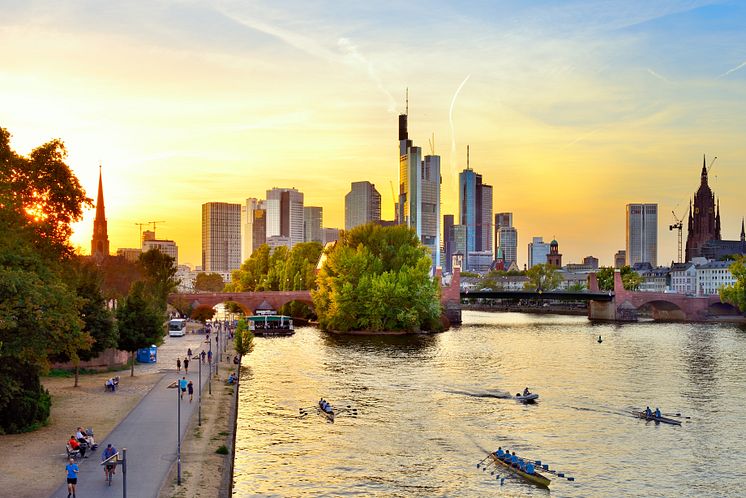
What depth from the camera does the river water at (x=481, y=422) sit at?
44250 mm

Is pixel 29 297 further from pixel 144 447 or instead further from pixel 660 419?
pixel 660 419

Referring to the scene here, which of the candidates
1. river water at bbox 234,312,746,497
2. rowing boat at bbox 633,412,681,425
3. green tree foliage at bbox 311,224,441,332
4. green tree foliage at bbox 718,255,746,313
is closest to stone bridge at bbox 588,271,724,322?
green tree foliage at bbox 718,255,746,313

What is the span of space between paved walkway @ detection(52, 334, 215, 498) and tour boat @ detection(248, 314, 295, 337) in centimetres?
6780

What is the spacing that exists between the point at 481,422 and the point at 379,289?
73.2m

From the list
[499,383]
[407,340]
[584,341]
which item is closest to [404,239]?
[407,340]

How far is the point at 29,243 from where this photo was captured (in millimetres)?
57938

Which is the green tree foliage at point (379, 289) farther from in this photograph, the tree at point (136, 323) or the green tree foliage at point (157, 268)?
the tree at point (136, 323)

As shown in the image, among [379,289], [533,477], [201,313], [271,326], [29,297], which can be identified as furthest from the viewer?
[201,313]

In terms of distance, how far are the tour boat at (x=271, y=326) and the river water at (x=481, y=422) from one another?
25.6 meters

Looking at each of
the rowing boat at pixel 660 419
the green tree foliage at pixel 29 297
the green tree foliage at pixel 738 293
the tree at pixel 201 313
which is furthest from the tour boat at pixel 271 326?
the green tree foliage at pixel 738 293

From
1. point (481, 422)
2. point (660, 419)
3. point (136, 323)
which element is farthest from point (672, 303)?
point (481, 422)

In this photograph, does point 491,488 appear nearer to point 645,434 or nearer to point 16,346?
point 645,434

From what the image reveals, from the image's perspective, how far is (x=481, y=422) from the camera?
5894cm

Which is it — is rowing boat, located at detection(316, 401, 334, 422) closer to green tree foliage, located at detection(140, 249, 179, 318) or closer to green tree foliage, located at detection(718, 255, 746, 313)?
green tree foliage, located at detection(140, 249, 179, 318)
